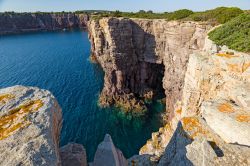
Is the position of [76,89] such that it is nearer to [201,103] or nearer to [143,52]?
[143,52]

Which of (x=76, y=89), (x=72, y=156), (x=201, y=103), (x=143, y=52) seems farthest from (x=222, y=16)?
(x=76, y=89)

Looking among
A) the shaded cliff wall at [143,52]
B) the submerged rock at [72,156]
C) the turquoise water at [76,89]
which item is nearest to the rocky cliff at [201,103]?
the shaded cliff wall at [143,52]

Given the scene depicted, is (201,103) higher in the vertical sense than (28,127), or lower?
lower

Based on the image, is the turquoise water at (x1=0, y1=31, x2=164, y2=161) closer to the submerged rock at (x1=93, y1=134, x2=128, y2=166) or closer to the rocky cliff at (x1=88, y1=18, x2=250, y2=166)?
the rocky cliff at (x1=88, y1=18, x2=250, y2=166)

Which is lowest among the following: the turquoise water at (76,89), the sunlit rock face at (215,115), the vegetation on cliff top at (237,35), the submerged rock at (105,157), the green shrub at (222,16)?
the turquoise water at (76,89)

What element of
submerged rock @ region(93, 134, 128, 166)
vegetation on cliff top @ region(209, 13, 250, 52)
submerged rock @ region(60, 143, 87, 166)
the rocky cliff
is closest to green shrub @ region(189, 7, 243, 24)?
the rocky cliff

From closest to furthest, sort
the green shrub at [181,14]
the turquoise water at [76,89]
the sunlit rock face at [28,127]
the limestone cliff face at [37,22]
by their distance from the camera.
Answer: the sunlit rock face at [28,127] < the turquoise water at [76,89] < the green shrub at [181,14] < the limestone cliff face at [37,22]

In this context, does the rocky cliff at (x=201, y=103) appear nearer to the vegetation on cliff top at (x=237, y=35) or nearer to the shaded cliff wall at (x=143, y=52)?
the shaded cliff wall at (x=143, y=52)
